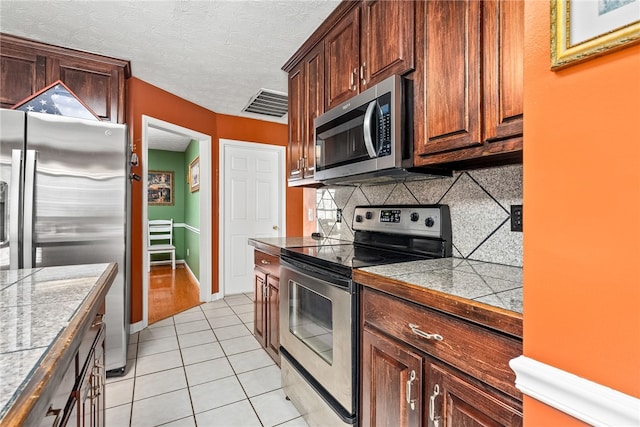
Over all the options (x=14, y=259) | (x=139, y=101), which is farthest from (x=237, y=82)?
(x=14, y=259)

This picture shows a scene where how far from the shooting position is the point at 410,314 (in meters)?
1.02

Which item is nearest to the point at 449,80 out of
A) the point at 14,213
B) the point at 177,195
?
the point at 14,213

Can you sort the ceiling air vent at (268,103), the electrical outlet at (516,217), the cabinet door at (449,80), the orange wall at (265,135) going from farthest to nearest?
1. the orange wall at (265,135)
2. the ceiling air vent at (268,103)
3. the electrical outlet at (516,217)
4. the cabinet door at (449,80)

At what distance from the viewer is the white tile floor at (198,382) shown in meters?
1.72

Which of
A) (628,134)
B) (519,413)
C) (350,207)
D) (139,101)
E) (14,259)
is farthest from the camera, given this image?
(139,101)

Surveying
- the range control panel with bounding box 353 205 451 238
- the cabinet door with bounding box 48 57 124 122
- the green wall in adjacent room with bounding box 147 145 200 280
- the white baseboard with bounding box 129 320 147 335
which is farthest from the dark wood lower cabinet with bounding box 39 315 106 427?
the green wall in adjacent room with bounding box 147 145 200 280

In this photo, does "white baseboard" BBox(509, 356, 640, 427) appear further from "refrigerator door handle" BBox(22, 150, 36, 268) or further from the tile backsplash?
"refrigerator door handle" BBox(22, 150, 36, 268)

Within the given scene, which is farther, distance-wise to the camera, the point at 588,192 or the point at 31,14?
the point at 31,14

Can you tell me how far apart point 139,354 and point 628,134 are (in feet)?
9.97

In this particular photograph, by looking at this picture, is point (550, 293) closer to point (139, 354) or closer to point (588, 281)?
point (588, 281)

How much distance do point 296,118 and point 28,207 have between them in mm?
1815

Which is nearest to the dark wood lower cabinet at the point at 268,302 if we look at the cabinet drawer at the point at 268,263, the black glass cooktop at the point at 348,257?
the cabinet drawer at the point at 268,263

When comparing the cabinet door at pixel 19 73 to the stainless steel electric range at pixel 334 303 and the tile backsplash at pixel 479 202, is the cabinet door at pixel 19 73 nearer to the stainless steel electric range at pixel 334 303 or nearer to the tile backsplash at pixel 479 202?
the stainless steel electric range at pixel 334 303

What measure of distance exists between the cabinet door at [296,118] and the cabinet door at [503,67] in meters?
1.43
